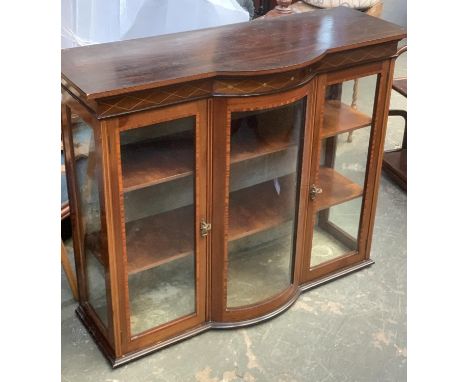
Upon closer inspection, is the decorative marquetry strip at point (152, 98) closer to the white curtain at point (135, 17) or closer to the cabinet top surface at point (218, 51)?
the cabinet top surface at point (218, 51)

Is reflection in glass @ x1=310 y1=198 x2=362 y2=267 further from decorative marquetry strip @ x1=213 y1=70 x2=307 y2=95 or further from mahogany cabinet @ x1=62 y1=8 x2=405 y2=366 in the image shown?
decorative marquetry strip @ x1=213 y1=70 x2=307 y2=95

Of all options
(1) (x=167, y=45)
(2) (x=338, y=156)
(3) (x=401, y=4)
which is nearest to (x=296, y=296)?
(2) (x=338, y=156)

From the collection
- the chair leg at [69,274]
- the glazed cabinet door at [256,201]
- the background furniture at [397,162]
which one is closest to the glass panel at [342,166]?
the glazed cabinet door at [256,201]

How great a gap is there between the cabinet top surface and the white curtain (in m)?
0.70

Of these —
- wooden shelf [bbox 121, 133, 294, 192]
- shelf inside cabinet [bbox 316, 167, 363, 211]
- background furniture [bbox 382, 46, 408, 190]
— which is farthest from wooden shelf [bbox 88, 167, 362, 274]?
background furniture [bbox 382, 46, 408, 190]

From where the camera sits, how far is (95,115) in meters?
1.50

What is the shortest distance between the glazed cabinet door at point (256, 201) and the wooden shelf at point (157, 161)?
0.30 ft

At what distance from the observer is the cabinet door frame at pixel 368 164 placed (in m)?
1.88

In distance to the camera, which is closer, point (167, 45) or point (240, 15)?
point (167, 45)

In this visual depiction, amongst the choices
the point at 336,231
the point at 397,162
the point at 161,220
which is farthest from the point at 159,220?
the point at 397,162

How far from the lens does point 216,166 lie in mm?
1732
